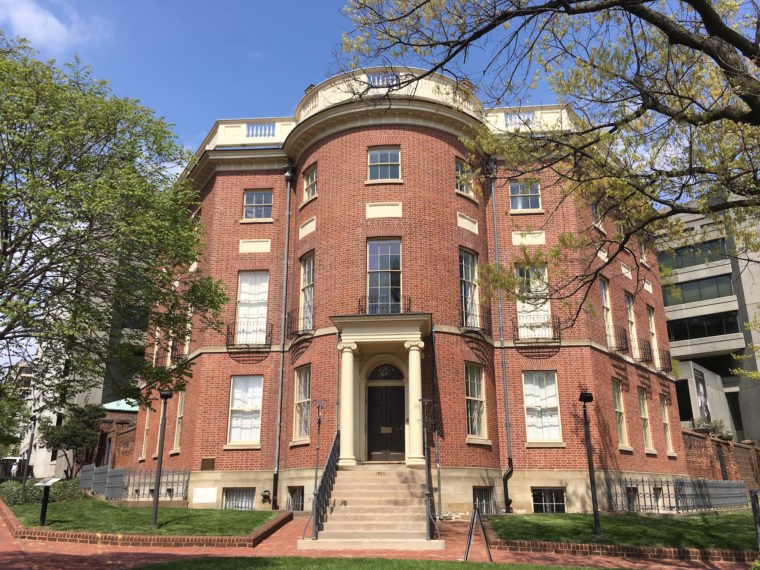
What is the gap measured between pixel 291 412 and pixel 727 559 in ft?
42.0

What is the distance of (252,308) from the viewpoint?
73.5 ft

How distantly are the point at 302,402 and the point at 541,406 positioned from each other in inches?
309

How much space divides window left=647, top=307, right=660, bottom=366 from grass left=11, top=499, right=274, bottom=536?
17.7 meters

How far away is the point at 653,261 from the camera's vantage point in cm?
2944

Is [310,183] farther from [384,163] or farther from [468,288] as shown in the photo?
[468,288]

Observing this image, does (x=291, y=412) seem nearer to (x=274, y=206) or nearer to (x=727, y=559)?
(x=274, y=206)

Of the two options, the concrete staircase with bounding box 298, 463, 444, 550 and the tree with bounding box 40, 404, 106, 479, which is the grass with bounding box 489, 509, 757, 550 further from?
the tree with bounding box 40, 404, 106, 479

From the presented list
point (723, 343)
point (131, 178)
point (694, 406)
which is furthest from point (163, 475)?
point (723, 343)

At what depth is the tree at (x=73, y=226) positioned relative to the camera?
1186 centimetres

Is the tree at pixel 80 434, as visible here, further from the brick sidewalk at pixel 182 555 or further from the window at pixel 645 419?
the window at pixel 645 419

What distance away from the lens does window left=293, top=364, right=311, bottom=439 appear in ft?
64.8

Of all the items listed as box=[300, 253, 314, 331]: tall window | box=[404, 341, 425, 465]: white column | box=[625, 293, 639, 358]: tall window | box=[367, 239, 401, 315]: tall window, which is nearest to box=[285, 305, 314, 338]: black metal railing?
box=[300, 253, 314, 331]: tall window

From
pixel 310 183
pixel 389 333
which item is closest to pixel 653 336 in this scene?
pixel 389 333

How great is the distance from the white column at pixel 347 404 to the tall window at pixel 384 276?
5.29 ft
